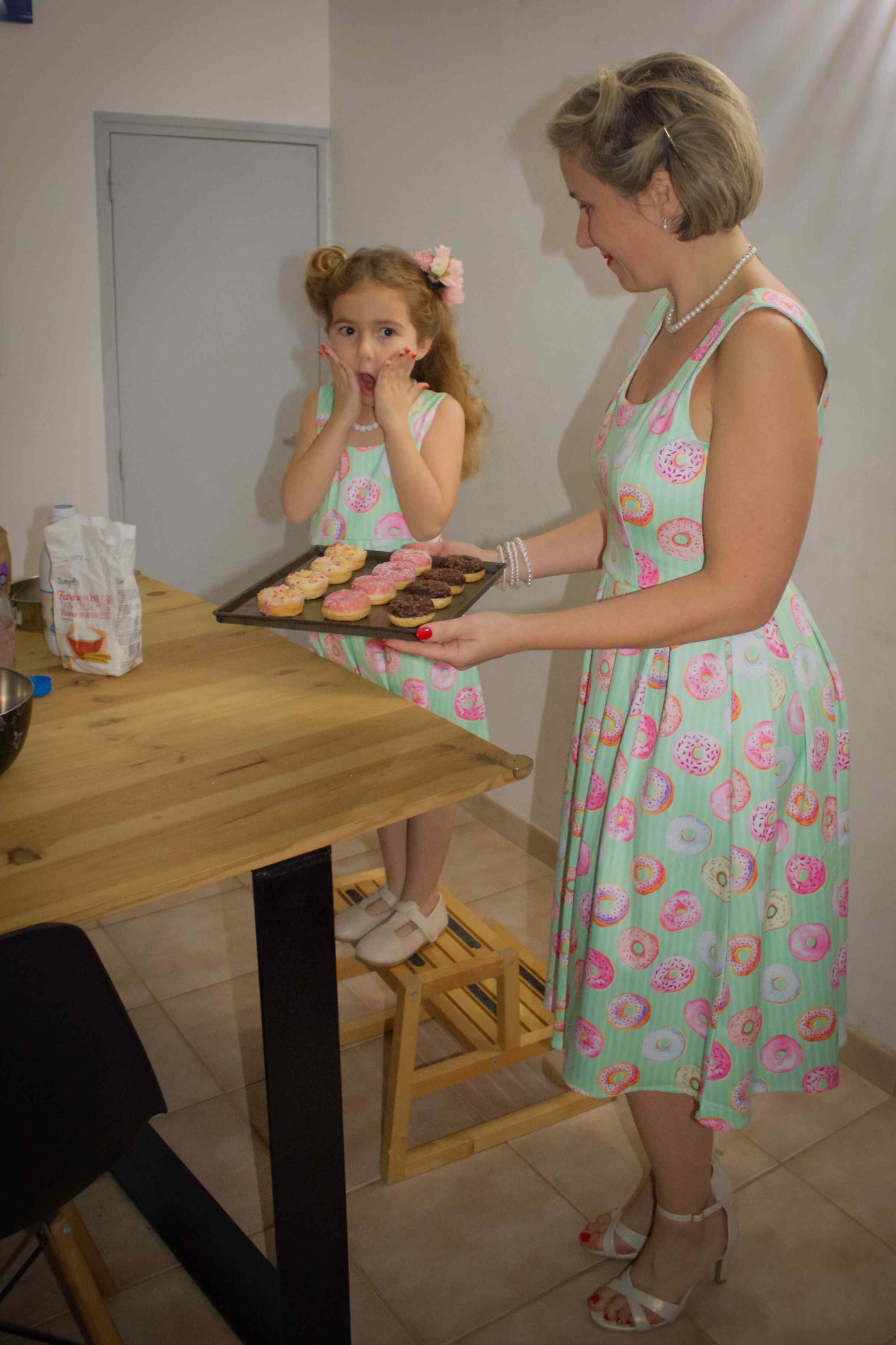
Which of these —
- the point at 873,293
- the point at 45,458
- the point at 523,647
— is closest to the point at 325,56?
the point at 45,458

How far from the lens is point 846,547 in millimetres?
1956

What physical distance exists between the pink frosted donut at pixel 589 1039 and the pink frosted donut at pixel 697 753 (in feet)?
1.20

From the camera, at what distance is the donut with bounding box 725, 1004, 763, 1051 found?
1.37 meters

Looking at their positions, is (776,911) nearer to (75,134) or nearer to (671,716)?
(671,716)

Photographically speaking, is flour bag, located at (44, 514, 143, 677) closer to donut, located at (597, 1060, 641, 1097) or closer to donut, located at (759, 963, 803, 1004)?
donut, located at (597, 1060, 641, 1097)

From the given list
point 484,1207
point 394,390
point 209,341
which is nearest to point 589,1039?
point 484,1207

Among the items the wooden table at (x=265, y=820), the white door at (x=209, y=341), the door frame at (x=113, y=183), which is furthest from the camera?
the white door at (x=209, y=341)

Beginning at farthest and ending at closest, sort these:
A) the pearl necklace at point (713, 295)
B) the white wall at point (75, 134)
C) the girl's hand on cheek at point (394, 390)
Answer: the white wall at point (75, 134), the girl's hand on cheek at point (394, 390), the pearl necklace at point (713, 295)

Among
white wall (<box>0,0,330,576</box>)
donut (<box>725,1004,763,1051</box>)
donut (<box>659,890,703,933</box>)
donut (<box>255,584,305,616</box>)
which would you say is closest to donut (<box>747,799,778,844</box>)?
donut (<box>659,890,703,933</box>)

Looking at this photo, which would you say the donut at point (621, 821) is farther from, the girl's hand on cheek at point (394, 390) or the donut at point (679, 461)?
the girl's hand on cheek at point (394, 390)

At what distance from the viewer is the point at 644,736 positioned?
1.34m

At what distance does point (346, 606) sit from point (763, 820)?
2.14 feet

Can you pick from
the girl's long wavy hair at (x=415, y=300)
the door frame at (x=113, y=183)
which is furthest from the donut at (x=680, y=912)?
the door frame at (x=113, y=183)

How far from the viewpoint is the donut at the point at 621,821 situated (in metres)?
1.35
